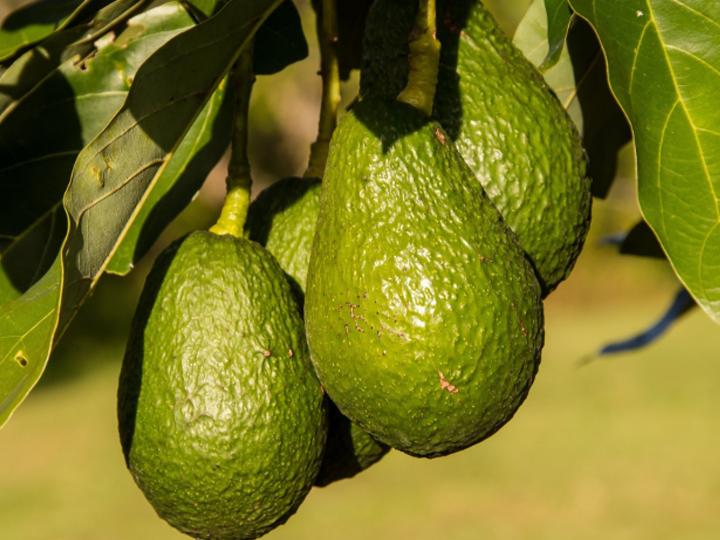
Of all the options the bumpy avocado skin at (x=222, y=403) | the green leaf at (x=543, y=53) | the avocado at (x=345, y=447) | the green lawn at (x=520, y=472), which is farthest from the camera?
the green lawn at (x=520, y=472)

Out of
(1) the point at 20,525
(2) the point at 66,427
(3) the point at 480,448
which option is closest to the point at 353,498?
(3) the point at 480,448

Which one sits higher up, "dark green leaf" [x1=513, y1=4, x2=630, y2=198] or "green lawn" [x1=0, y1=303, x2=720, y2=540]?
"dark green leaf" [x1=513, y1=4, x2=630, y2=198]

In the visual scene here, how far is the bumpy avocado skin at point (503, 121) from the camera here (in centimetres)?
161

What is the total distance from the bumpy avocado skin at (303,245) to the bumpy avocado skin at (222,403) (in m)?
0.08

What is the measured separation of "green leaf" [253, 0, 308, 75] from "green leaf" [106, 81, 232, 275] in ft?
0.26

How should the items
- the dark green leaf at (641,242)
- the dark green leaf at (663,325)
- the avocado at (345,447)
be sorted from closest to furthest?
the avocado at (345,447) → the dark green leaf at (641,242) → the dark green leaf at (663,325)

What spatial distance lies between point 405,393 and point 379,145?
0.34 m

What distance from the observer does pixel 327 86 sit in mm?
1805

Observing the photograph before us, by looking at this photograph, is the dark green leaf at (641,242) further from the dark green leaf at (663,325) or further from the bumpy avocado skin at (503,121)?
the bumpy avocado skin at (503,121)

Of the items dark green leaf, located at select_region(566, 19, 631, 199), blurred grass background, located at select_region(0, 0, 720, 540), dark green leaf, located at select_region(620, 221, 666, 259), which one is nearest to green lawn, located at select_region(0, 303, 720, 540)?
blurred grass background, located at select_region(0, 0, 720, 540)

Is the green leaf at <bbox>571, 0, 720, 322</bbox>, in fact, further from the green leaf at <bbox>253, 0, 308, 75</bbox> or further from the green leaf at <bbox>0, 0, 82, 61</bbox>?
the green leaf at <bbox>0, 0, 82, 61</bbox>

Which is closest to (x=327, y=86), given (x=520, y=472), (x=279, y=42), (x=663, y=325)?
(x=279, y=42)

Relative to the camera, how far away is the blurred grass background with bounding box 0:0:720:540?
10031 millimetres

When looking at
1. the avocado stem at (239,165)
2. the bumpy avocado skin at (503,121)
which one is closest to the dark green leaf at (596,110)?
the bumpy avocado skin at (503,121)
